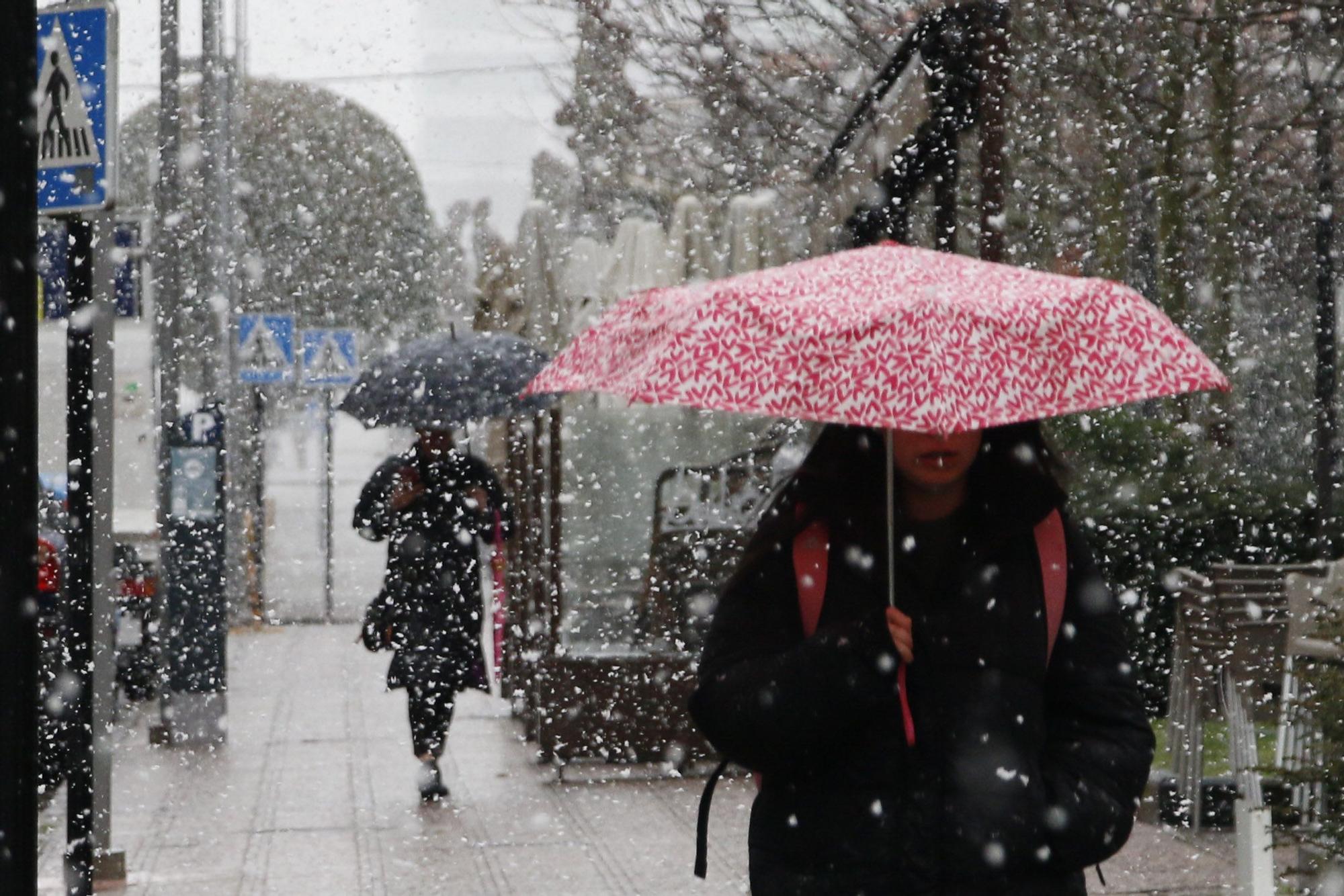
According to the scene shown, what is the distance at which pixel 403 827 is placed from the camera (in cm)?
839

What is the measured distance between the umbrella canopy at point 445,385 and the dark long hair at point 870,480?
5954 millimetres

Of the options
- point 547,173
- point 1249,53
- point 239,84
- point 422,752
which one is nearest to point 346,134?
point 547,173

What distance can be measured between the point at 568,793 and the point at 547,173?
2106 cm

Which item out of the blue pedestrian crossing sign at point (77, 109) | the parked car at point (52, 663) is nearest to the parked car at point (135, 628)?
the parked car at point (52, 663)

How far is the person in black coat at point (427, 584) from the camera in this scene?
9.18 meters

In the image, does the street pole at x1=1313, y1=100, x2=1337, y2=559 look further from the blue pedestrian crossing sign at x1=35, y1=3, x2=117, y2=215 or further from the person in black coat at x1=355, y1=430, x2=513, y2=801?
the blue pedestrian crossing sign at x1=35, y1=3, x2=117, y2=215

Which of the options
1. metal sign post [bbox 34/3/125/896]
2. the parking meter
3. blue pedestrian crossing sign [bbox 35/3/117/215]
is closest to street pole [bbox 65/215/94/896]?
metal sign post [bbox 34/3/125/896]

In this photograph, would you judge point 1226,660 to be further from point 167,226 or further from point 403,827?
point 167,226

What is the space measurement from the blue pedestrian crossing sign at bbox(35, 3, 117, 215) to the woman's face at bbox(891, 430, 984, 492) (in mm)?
4153

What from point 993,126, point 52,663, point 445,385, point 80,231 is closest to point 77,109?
point 80,231

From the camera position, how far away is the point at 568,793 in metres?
9.23

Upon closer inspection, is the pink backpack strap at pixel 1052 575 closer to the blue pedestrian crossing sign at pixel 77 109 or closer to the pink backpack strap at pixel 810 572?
the pink backpack strap at pixel 810 572

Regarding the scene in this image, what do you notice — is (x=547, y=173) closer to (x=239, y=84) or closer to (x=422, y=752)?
(x=239, y=84)

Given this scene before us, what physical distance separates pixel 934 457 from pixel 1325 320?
9.42 meters
